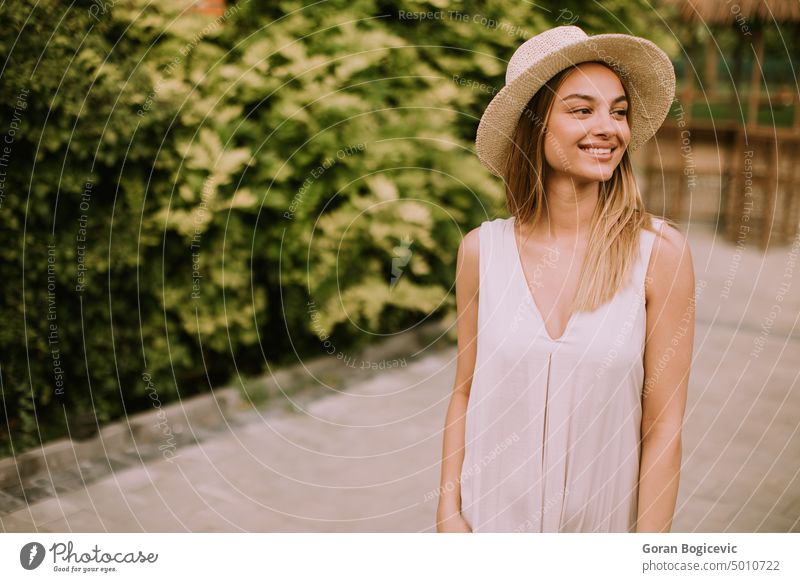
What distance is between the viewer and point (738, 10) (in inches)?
288

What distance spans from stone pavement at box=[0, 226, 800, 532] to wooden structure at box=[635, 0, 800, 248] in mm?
3167

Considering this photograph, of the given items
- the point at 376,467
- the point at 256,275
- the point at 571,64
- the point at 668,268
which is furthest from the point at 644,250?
the point at 256,275

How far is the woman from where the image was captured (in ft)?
5.13

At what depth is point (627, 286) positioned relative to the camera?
1.56 metres

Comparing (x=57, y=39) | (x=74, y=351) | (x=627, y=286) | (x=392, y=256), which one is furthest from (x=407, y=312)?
(x=627, y=286)

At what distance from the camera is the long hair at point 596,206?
1.58 metres

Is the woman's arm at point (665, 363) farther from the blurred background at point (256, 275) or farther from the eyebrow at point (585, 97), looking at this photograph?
the blurred background at point (256, 275)

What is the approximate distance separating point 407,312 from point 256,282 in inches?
48.3
